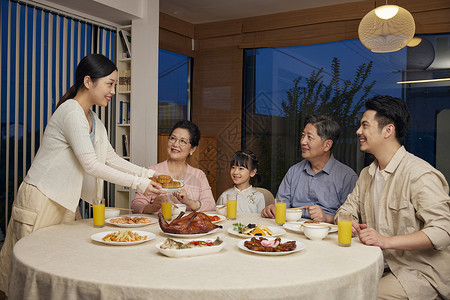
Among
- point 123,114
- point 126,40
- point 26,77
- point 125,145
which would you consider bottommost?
point 125,145

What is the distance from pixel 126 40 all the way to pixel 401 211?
3.75 meters

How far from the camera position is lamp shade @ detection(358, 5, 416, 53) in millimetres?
3385

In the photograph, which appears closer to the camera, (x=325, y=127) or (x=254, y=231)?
(x=254, y=231)

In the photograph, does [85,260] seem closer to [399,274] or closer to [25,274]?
[25,274]

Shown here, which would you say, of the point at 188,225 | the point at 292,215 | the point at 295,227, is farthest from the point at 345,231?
the point at 188,225

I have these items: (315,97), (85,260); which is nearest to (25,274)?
(85,260)

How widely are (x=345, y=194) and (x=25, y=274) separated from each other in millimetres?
2027

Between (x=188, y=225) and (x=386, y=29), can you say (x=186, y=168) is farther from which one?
(x=386, y=29)

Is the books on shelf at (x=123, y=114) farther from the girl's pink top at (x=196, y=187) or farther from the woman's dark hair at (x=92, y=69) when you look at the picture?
the woman's dark hair at (x=92, y=69)

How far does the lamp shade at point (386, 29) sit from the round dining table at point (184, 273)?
8.17 feet

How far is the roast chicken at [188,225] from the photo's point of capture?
170 centimetres

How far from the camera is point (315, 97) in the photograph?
5.34m

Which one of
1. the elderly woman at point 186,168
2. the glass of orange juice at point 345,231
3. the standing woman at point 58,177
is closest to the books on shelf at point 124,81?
the elderly woman at point 186,168

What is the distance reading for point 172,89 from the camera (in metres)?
5.95
